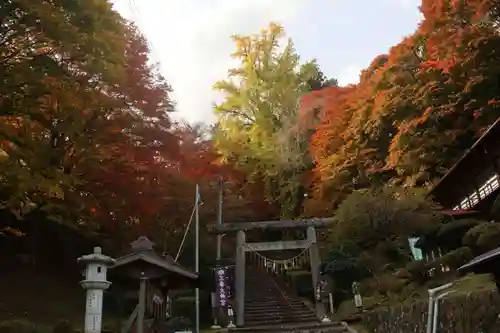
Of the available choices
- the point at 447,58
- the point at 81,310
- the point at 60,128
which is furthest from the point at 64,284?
the point at 447,58

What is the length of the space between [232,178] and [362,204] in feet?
44.9

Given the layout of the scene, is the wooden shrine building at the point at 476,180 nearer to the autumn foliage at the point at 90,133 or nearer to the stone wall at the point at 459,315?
the stone wall at the point at 459,315

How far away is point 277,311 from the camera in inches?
874

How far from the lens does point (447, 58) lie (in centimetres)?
2247

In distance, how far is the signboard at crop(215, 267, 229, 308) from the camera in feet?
68.3

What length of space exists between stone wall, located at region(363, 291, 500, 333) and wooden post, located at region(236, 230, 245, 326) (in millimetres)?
9400

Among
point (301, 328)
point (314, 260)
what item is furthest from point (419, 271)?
point (314, 260)

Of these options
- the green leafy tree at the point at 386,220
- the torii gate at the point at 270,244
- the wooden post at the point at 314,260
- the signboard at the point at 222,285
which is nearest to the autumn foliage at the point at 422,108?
the green leafy tree at the point at 386,220

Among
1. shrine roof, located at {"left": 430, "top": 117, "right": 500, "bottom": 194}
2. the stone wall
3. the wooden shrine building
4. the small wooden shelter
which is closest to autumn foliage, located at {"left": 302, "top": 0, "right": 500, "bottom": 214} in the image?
the wooden shrine building

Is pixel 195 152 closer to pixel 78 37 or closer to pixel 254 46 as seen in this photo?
pixel 254 46

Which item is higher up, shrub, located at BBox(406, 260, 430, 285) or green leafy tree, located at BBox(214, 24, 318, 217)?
green leafy tree, located at BBox(214, 24, 318, 217)

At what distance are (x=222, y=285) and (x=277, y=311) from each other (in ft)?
11.0

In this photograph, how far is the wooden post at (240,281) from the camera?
2083cm

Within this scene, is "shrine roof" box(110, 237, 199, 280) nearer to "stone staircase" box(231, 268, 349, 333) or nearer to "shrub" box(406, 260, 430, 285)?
"stone staircase" box(231, 268, 349, 333)
